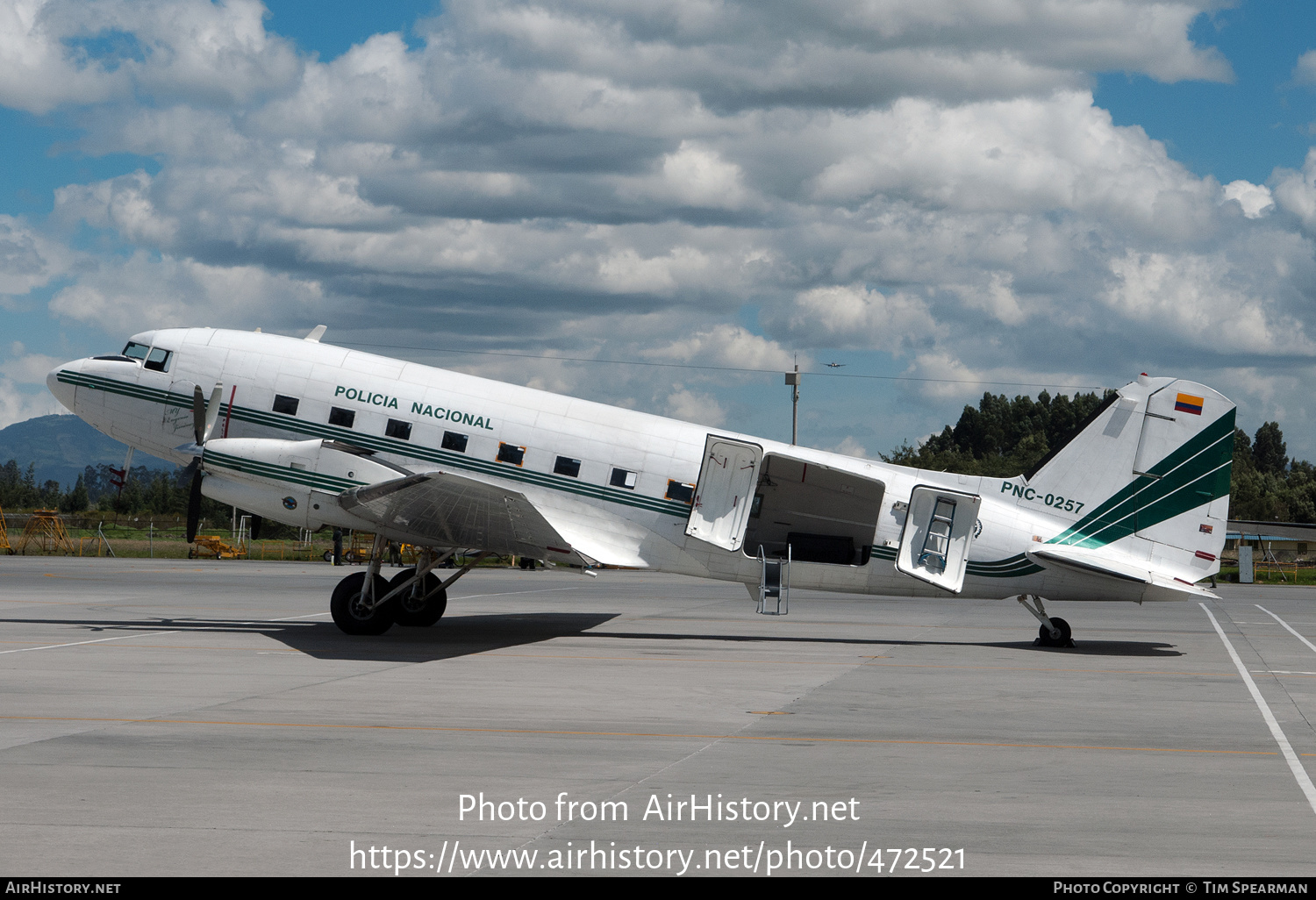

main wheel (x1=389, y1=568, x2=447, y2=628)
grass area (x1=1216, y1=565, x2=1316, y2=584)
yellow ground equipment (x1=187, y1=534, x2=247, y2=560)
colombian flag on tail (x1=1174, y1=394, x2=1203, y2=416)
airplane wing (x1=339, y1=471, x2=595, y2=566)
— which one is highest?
colombian flag on tail (x1=1174, y1=394, x2=1203, y2=416)

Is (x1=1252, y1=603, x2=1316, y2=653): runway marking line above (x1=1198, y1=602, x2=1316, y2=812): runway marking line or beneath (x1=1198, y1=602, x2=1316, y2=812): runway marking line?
above

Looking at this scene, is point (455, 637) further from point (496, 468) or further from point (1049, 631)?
point (1049, 631)

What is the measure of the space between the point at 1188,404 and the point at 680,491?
9.74m

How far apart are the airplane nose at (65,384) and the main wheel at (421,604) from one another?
761cm

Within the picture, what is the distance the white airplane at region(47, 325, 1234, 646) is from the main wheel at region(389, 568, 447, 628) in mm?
657

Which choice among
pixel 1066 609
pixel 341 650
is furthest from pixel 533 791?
pixel 1066 609

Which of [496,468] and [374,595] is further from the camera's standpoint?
[496,468]

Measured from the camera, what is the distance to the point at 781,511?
23344 millimetres

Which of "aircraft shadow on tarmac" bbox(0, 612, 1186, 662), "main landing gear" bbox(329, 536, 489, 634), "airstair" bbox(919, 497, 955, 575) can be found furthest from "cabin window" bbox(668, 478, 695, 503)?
"airstair" bbox(919, 497, 955, 575)

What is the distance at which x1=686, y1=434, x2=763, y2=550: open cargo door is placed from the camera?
2034 centimetres

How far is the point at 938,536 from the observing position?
67.9 ft

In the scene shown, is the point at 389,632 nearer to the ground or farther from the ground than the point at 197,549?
farther from the ground

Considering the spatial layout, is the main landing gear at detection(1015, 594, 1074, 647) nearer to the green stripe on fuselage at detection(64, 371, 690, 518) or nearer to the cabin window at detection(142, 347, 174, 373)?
the green stripe on fuselage at detection(64, 371, 690, 518)

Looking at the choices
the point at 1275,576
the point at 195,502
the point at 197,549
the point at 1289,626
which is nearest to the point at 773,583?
the point at 195,502
